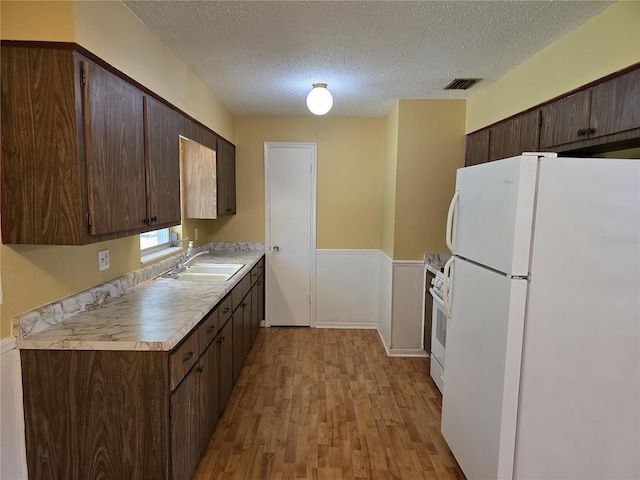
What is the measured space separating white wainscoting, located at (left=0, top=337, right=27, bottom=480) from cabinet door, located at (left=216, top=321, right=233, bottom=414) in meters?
1.05

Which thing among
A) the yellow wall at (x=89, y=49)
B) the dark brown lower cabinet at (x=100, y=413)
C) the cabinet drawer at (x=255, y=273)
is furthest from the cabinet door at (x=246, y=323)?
the dark brown lower cabinet at (x=100, y=413)

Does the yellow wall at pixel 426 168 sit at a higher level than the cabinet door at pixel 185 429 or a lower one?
higher

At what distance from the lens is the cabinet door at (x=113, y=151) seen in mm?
1604

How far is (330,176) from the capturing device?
4430mm

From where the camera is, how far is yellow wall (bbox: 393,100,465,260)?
367 centimetres

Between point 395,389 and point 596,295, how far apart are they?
194 centimetres

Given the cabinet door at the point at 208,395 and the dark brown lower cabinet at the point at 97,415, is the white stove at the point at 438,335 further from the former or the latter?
the dark brown lower cabinet at the point at 97,415

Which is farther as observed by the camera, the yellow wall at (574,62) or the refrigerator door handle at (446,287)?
the refrigerator door handle at (446,287)

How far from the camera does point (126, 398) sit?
1669mm

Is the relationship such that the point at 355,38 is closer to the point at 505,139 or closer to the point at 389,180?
the point at 505,139

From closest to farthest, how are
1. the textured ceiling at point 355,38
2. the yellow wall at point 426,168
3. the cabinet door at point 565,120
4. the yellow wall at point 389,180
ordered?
the textured ceiling at point 355,38
the cabinet door at point 565,120
the yellow wall at point 426,168
the yellow wall at point 389,180

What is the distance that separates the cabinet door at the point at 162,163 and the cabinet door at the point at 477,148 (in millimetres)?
2487

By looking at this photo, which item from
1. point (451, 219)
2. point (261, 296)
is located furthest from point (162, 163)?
point (261, 296)

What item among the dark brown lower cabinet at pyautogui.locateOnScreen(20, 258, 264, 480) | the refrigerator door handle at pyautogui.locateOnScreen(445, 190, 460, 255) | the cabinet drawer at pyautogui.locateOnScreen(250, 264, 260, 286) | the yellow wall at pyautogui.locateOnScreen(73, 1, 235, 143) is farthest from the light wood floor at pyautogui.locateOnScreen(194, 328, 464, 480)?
the yellow wall at pyautogui.locateOnScreen(73, 1, 235, 143)
